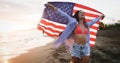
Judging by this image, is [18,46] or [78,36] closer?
[78,36]

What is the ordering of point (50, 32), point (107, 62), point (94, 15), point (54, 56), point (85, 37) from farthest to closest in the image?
point (54, 56)
point (107, 62)
point (94, 15)
point (50, 32)
point (85, 37)

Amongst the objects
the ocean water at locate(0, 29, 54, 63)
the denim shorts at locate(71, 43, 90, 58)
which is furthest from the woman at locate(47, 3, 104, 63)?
the ocean water at locate(0, 29, 54, 63)

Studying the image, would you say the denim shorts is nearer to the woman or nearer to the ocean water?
the woman

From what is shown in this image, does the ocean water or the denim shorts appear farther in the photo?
the ocean water

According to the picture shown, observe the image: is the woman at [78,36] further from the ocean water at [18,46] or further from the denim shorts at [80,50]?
the ocean water at [18,46]

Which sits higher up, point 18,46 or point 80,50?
point 80,50

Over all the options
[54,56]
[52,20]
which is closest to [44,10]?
[52,20]

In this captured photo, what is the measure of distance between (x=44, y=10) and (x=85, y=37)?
1.75 m

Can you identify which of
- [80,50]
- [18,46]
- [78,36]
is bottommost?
[18,46]

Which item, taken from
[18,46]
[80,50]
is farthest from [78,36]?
[18,46]

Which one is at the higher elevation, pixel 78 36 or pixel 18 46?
pixel 78 36

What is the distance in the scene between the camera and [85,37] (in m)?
7.68

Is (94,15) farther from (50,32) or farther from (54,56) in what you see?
(54,56)

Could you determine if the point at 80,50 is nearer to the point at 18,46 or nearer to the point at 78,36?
the point at 78,36
